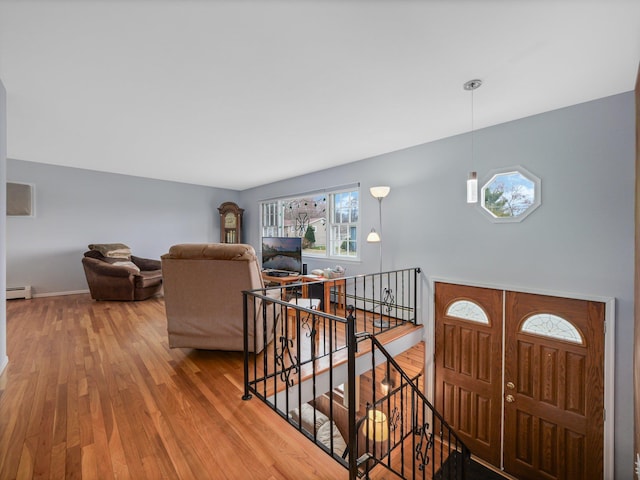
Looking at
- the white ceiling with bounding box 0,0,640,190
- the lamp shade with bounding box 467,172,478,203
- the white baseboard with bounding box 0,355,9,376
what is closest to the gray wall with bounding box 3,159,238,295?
the white ceiling with bounding box 0,0,640,190

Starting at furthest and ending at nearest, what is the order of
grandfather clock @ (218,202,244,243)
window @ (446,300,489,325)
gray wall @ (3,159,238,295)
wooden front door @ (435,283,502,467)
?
grandfather clock @ (218,202,244,243) → gray wall @ (3,159,238,295) → window @ (446,300,489,325) → wooden front door @ (435,283,502,467)

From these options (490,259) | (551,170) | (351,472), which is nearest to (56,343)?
(351,472)

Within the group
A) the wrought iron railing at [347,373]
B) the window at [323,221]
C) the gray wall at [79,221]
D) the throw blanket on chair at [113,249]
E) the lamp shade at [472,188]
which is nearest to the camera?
the wrought iron railing at [347,373]

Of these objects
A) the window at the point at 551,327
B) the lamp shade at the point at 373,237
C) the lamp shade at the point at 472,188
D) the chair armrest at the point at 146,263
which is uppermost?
the lamp shade at the point at 472,188

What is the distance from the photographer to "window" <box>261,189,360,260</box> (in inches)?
183

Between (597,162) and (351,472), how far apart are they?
3.16 meters

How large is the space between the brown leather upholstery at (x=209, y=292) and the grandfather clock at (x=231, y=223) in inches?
177

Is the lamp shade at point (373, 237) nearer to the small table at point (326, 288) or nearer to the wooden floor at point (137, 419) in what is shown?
the small table at point (326, 288)

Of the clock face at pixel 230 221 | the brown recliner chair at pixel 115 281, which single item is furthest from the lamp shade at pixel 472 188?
the clock face at pixel 230 221

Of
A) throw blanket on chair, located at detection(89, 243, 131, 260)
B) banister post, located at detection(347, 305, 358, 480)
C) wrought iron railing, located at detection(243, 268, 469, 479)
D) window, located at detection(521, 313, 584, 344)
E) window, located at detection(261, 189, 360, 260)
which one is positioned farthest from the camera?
throw blanket on chair, located at detection(89, 243, 131, 260)

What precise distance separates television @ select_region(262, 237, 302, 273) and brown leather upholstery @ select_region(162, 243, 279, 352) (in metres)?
2.35

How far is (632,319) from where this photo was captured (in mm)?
2279

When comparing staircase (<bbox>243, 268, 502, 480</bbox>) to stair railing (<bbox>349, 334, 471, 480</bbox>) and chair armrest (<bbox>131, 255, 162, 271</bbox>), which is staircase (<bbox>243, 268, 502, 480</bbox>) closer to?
stair railing (<bbox>349, 334, 471, 480</bbox>)

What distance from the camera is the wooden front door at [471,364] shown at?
3.05 meters
